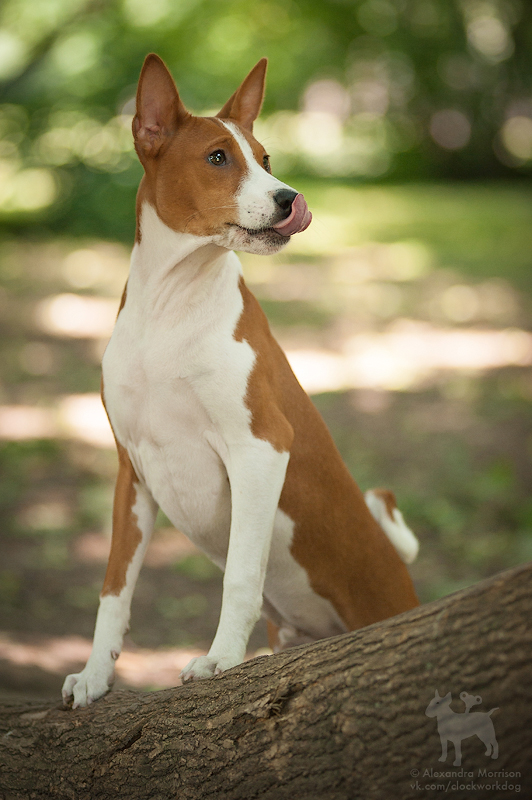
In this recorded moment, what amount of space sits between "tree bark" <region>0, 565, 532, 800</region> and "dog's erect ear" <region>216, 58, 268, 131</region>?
162 cm

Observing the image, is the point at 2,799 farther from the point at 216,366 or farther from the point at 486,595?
the point at 486,595

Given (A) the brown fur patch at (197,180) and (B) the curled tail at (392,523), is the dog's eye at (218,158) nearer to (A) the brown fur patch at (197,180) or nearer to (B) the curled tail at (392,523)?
(A) the brown fur patch at (197,180)

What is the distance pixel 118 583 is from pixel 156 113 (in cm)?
141

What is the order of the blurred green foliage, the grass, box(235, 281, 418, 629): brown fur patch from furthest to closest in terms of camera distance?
the blurred green foliage
the grass
box(235, 281, 418, 629): brown fur patch

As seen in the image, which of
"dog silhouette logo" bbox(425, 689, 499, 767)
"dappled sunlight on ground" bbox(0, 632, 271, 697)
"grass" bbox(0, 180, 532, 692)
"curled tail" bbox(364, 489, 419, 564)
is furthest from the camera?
"grass" bbox(0, 180, 532, 692)

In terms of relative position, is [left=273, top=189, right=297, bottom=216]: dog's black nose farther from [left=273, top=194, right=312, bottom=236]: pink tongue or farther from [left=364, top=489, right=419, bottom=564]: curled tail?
[left=364, top=489, right=419, bottom=564]: curled tail

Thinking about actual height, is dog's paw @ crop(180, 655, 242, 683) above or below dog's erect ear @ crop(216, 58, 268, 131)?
below

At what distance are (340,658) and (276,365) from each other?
103 cm

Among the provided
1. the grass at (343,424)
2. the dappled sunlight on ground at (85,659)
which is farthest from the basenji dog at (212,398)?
the grass at (343,424)

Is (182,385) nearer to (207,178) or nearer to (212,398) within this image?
(212,398)

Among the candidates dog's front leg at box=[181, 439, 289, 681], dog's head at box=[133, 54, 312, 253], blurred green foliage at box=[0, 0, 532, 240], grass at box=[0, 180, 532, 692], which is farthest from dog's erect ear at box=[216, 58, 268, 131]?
blurred green foliage at box=[0, 0, 532, 240]

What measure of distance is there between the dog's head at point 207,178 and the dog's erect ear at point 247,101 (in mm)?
155

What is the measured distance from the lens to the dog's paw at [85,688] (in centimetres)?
226

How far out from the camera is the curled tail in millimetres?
2893
